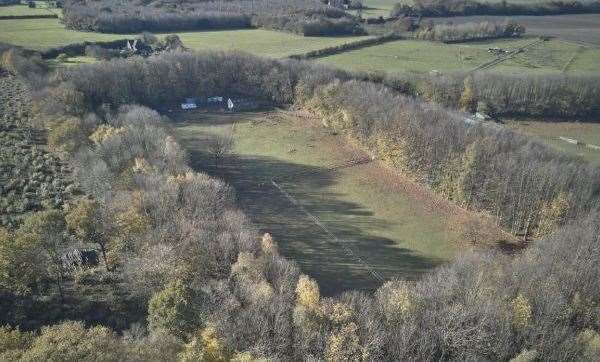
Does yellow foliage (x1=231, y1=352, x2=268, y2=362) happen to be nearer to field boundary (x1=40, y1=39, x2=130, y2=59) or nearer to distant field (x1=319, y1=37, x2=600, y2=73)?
distant field (x1=319, y1=37, x2=600, y2=73)

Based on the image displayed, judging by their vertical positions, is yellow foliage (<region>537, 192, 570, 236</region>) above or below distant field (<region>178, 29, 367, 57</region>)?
below

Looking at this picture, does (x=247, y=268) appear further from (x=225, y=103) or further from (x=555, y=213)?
(x=225, y=103)

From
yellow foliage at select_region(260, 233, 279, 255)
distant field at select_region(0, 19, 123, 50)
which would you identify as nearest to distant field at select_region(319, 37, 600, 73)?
distant field at select_region(0, 19, 123, 50)

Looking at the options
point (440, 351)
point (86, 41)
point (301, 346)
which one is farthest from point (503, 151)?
point (86, 41)

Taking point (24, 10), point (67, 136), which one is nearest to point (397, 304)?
point (67, 136)

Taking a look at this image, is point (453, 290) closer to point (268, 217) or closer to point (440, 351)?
point (440, 351)

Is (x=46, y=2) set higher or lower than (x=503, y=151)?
higher
